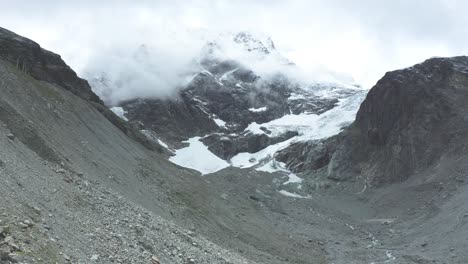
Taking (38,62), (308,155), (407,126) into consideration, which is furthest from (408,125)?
(38,62)

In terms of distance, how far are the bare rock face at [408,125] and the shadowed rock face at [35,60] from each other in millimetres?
73876

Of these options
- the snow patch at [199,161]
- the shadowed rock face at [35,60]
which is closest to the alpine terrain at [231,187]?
the shadowed rock face at [35,60]

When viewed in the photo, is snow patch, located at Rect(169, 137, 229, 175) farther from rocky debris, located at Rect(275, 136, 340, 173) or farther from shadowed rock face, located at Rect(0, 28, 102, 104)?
shadowed rock face, located at Rect(0, 28, 102, 104)

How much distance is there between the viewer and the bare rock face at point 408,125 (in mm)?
117812

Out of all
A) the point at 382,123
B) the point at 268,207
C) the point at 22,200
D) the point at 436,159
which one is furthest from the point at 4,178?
the point at 382,123

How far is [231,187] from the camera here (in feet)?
338

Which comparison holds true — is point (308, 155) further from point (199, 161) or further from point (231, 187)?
point (231, 187)

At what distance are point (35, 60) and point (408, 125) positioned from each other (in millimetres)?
90514

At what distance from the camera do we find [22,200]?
2078 centimetres

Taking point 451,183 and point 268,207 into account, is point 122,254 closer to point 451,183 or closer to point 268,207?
point 268,207

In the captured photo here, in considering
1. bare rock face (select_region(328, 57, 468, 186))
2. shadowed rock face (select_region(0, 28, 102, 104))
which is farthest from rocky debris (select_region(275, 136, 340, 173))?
shadowed rock face (select_region(0, 28, 102, 104))

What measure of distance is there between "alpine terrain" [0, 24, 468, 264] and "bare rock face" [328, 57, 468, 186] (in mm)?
356

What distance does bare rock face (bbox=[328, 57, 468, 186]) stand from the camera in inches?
4638

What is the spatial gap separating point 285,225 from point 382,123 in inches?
2699
